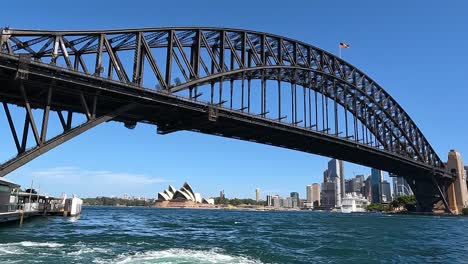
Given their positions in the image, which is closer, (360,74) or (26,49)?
(26,49)

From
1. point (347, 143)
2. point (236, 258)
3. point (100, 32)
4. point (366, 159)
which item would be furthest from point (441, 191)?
point (236, 258)

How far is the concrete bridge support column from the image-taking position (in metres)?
119

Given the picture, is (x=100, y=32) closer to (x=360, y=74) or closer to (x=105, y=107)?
(x=105, y=107)

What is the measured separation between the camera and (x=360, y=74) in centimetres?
10106

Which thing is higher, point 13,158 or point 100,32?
point 100,32

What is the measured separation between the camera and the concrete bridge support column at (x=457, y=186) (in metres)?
Answer: 119

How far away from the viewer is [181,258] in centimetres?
2300

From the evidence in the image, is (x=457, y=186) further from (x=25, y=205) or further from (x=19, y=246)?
(x=19, y=246)

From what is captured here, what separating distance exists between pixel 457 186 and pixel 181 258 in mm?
116036

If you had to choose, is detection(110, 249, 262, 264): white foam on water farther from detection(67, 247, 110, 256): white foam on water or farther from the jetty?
the jetty

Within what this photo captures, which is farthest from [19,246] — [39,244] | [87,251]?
[87,251]

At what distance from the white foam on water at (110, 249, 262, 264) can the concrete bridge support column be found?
360 feet

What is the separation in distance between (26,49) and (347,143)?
193 feet

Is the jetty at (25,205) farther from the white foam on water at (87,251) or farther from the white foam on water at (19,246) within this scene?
the white foam on water at (87,251)
